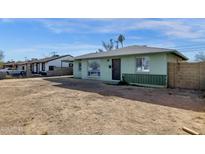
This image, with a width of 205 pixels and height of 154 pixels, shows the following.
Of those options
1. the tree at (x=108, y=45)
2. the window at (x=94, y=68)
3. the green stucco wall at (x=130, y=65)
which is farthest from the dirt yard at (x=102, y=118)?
the tree at (x=108, y=45)

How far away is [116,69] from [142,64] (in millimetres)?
2718

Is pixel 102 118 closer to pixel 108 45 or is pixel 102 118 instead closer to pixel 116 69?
pixel 116 69

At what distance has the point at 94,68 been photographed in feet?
63.4

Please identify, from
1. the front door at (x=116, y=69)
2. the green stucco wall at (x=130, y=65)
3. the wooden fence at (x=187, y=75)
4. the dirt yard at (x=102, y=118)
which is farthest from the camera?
the front door at (x=116, y=69)

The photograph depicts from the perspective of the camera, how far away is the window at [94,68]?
18766mm

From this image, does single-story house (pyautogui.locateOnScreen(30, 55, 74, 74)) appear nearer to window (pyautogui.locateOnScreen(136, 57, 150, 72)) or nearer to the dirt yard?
window (pyautogui.locateOnScreen(136, 57, 150, 72))

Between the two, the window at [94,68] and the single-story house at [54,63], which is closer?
the window at [94,68]

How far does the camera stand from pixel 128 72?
15336mm

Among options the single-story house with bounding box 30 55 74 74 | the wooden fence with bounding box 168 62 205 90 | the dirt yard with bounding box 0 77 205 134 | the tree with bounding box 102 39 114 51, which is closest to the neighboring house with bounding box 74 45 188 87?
the wooden fence with bounding box 168 62 205 90

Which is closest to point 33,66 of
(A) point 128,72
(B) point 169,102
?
(A) point 128,72

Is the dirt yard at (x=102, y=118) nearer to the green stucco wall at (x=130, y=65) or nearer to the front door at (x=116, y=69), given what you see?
the green stucco wall at (x=130, y=65)

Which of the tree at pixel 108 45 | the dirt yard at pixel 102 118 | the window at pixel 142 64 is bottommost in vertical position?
the dirt yard at pixel 102 118

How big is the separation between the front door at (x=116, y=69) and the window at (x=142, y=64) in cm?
190
